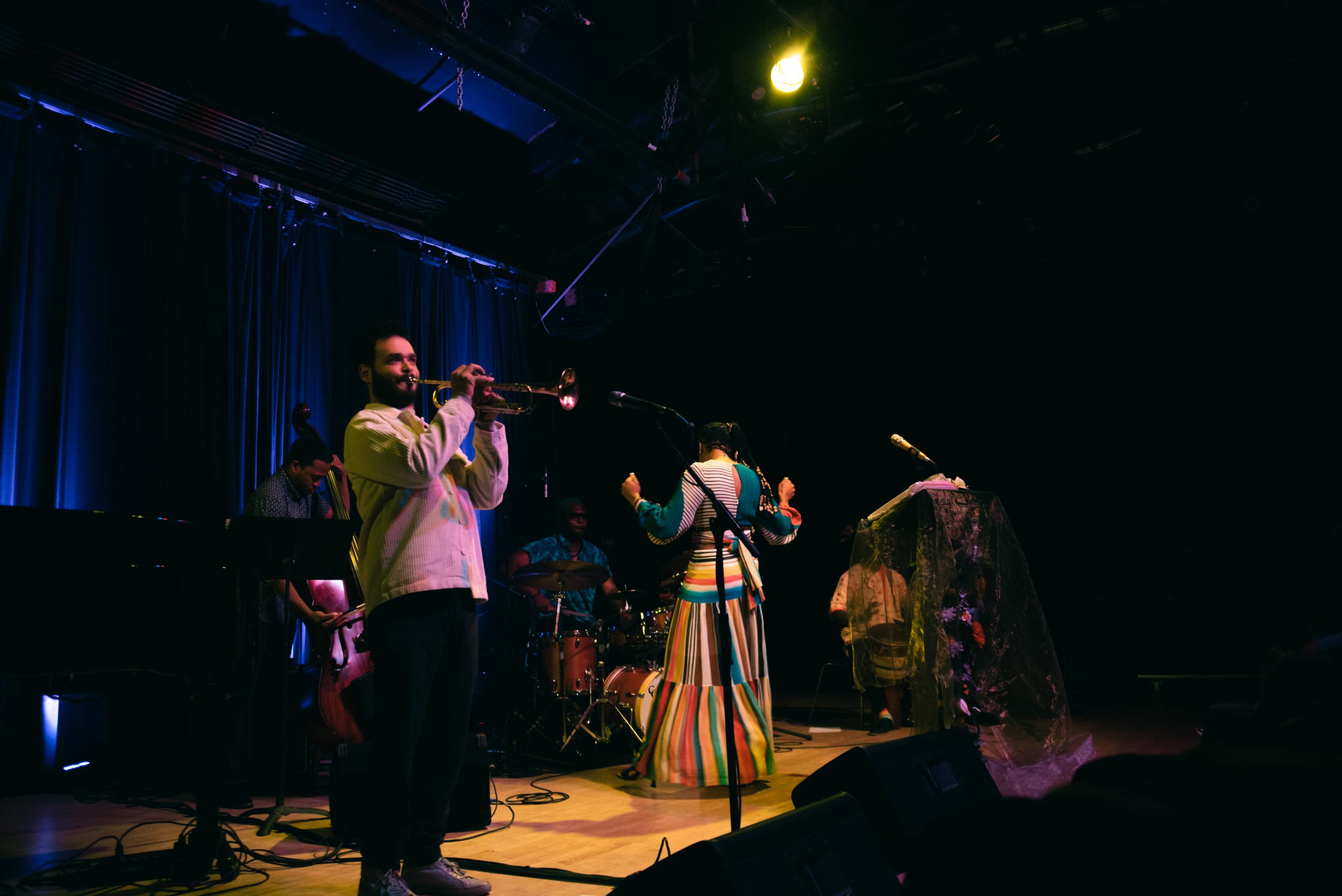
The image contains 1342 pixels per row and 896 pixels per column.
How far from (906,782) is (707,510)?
233 centimetres

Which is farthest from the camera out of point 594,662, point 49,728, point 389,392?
point 594,662

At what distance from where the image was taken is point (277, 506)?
15.0 ft

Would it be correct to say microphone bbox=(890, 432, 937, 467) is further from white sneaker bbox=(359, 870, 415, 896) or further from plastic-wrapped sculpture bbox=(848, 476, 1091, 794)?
white sneaker bbox=(359, 870, 415, 896)

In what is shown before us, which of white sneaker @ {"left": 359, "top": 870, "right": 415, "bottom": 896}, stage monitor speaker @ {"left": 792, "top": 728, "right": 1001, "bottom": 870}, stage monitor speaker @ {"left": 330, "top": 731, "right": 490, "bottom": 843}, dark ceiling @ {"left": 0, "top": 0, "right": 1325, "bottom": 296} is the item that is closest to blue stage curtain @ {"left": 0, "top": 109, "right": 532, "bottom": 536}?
dark ceiling @ {"left": 0, "top": 0, "right": 1325, "bottom": 296}

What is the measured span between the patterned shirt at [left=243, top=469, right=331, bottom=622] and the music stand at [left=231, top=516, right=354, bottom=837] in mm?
788

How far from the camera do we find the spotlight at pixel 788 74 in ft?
18.4

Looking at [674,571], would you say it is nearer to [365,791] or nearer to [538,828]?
[538,828]

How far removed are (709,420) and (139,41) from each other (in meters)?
6.06

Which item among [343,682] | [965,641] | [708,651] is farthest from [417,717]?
[965,641]

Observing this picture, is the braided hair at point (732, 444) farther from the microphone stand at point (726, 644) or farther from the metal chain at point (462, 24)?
the metal chain at point (462, 24)

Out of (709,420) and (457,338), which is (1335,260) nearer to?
(709,420)

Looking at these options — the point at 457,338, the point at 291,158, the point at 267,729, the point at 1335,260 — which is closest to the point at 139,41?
the point at 291,158

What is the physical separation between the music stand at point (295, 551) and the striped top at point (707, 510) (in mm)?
1333

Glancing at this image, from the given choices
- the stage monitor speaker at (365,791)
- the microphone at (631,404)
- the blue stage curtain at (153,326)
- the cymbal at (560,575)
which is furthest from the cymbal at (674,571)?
the microphone at (631,404)
